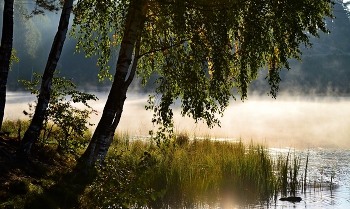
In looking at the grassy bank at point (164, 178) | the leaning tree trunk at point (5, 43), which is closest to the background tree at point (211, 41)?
the grassy bank at point (164, 178)

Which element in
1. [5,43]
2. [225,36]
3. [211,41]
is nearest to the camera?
[5,43]

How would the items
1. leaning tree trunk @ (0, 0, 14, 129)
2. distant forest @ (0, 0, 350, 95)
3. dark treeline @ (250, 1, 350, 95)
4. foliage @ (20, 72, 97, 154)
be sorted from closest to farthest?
leaning tree trunk @ (0, 0, 14, 129) < foliage @ (20, 72, 97, 154) < distant forest @ (0, 0, 350, 95) < dark treeline @ (250, 1, 350, 95)

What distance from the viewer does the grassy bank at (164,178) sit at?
33.2 feet

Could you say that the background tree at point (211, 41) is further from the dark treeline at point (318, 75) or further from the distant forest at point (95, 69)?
the dark treeline at point (318, 75)

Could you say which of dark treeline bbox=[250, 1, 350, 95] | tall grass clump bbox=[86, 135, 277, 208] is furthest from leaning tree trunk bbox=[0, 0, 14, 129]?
dark treeline bbox=[250, 1, 350, 95]

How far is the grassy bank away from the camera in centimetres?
1013

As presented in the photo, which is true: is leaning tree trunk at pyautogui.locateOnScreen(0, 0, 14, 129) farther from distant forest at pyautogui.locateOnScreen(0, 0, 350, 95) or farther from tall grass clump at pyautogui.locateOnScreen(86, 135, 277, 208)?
distant forest at pyautogui.locateOnScreen(0, 0, 350, 95)

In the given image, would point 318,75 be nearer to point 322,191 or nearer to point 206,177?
point 322,191

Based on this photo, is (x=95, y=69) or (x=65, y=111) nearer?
(x=65, y=111)

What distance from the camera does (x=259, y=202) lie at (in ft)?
46.4

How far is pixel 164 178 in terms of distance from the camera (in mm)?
15312

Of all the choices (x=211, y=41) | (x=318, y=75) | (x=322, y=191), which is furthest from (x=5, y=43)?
(x=318, y=75)

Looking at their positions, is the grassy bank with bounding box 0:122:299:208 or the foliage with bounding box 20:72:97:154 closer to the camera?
the grassy bank with bounding box 0:122:299:208

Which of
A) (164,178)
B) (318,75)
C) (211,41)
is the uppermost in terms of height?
(318,75)
